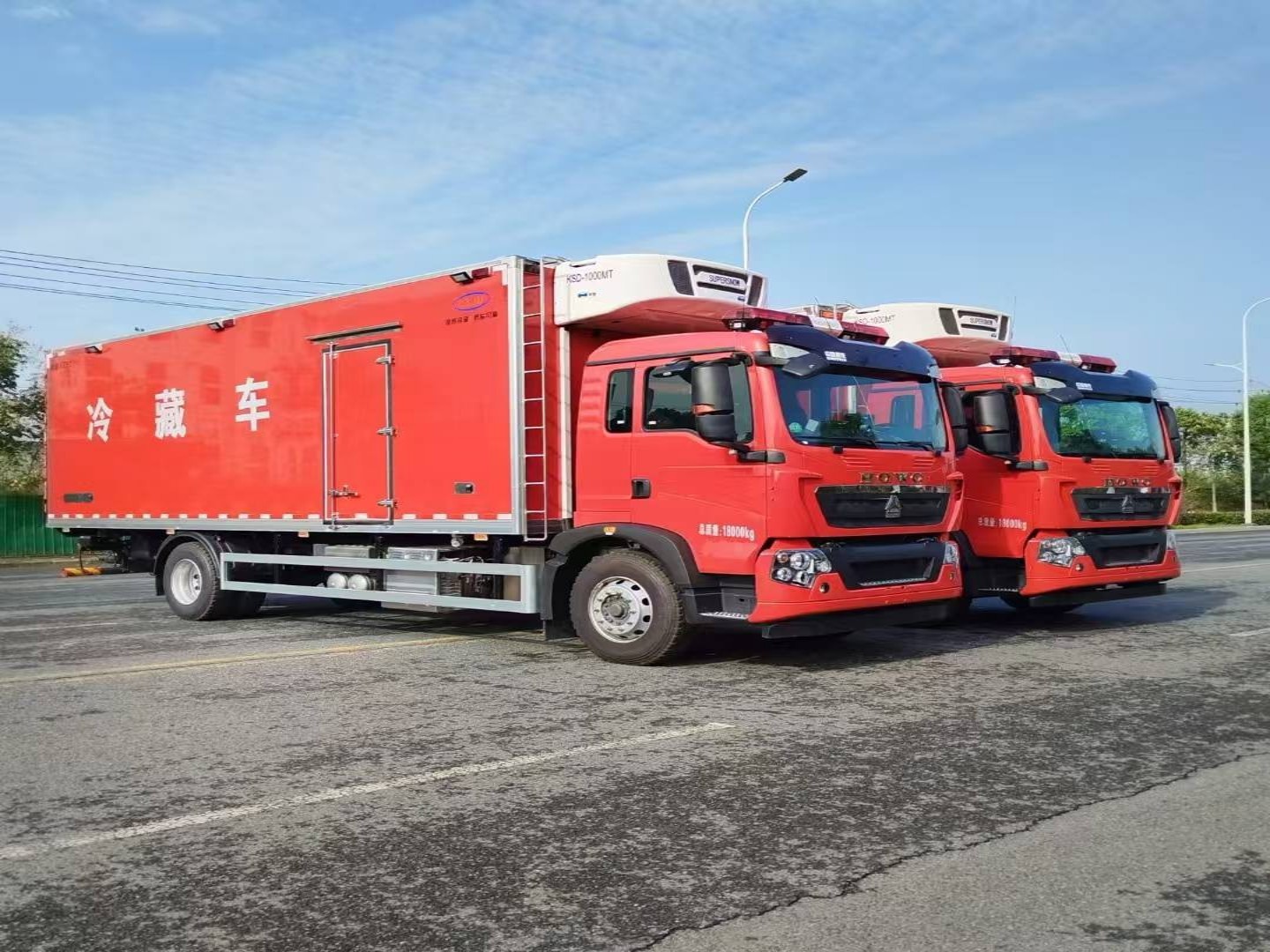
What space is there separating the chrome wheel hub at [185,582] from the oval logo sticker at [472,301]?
4.99m

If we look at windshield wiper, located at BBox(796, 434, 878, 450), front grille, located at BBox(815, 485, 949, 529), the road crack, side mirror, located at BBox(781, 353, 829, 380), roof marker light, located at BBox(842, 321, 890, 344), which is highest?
roof marker light, located at BBox(842, 321, 890, 344)

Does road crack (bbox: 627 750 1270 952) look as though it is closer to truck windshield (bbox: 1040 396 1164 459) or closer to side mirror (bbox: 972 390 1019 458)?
side mirror (bbox: 972 390 1019 458)

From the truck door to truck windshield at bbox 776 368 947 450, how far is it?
357 mm

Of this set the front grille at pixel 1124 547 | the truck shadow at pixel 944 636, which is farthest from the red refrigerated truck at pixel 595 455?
the front grille at pixel 1124 547

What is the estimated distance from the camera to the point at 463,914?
3662 mm

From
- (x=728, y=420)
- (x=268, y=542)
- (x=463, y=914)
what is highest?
(x=728, y=420)

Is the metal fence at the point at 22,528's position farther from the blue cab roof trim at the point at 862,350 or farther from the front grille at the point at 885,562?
the front grille at the point at 885,562

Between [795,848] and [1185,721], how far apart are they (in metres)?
3.39

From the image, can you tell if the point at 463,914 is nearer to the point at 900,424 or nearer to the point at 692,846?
the point at 692,846

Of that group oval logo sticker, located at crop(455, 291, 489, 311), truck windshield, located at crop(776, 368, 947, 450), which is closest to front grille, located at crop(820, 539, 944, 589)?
truck windshield, located at crop(776, 368, 947, 450)

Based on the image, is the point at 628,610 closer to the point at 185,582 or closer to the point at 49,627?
the point at 185,582

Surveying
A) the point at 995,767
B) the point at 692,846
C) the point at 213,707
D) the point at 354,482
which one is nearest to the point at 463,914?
the point at 692,846

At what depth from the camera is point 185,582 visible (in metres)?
12.8

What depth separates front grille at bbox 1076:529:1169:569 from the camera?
408 inches
